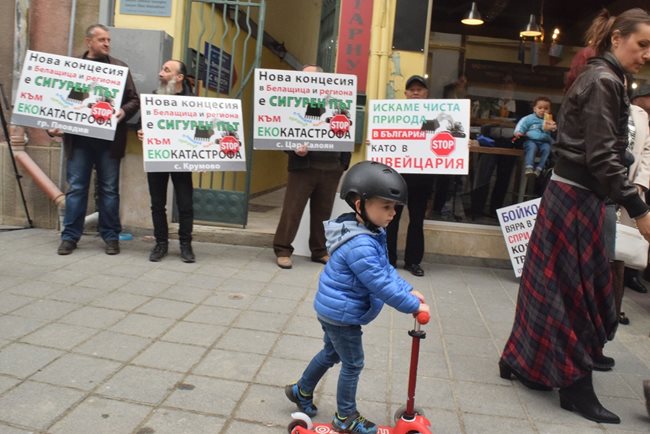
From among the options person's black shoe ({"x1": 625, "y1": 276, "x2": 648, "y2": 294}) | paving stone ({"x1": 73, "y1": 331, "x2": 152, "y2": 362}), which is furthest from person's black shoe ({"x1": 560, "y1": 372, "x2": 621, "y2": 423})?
person's black shoe ({"x1": 625, "y1": 276, "x2": 648, "y2": 294})

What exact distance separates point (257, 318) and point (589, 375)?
7.31 ft

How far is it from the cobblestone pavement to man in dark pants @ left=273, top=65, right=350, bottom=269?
0.37m

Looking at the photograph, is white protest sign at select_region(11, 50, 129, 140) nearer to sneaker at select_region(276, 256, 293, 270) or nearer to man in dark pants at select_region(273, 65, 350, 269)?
man in dark pants at select_region(273, 65, 350, 269)

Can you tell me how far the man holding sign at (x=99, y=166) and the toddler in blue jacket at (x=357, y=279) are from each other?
3786 millimetres

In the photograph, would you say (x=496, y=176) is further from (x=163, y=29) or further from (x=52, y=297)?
(x=52, y=297)

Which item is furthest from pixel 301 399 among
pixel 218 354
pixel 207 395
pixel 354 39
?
pixel 354 39

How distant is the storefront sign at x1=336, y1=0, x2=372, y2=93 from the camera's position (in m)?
6.40

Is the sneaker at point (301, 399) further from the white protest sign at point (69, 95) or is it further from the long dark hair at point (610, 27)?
the white protest sign at point (69, 95)

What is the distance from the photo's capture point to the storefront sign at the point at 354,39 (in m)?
6.40

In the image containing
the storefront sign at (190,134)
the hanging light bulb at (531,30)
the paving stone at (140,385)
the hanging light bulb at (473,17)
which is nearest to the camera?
the paving stone at (140,385)

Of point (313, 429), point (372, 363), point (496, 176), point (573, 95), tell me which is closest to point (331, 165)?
point (496, 176)

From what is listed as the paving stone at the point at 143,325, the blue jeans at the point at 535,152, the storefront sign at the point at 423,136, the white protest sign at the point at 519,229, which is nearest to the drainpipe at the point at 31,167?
the paving stone at the point at 143,325

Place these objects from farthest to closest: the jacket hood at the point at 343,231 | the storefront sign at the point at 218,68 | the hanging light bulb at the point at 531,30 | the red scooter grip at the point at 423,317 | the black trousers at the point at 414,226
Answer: the hanging light bulb at the point at 531,30, the storefront sign at the point at 218,68, the black trousers at the point at 414,226, the jacket hood at the point at 343,231, the red scooter grip at the point at 423,317

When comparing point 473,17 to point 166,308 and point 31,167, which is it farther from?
point 31,167
